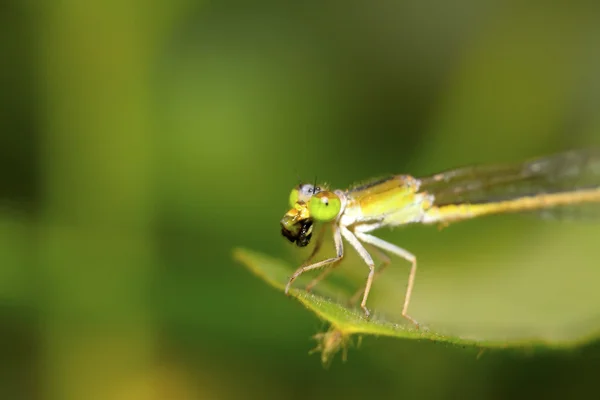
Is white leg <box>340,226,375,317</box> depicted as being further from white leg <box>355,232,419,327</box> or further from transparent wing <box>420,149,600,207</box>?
transparent wing <box>420,149,600,207</box>

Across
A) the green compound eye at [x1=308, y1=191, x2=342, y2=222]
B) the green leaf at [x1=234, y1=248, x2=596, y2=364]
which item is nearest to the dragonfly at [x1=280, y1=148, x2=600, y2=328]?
the green compound eye at [x1=308, y1=191, x2=342, y2=222]

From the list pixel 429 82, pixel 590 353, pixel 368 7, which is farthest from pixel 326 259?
pixel 368 7

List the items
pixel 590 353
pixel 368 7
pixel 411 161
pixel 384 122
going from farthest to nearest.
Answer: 1. pixel 368 7
2. pixel 384 122
3. pixel 411 161
4. pixel 590 353

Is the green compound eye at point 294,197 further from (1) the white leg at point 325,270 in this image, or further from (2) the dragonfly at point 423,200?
(1) the white leg at point 325,270

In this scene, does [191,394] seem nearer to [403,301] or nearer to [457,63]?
[403,301]

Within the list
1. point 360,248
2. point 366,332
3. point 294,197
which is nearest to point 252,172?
point 294,197

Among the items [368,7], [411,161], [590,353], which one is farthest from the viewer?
[368,7]

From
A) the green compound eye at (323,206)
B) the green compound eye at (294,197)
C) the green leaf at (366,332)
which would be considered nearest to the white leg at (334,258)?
the green compound eye at (323,206)
